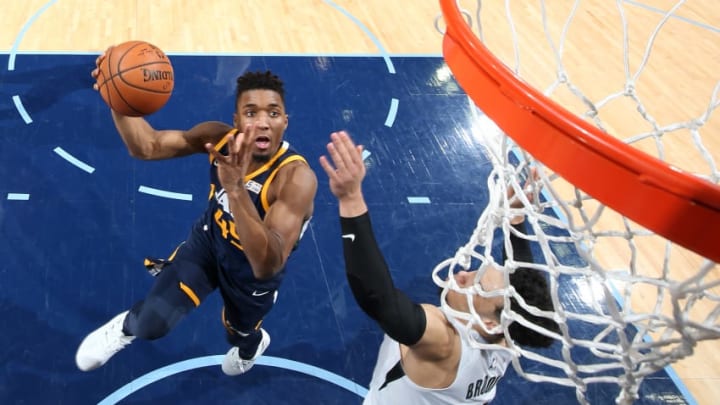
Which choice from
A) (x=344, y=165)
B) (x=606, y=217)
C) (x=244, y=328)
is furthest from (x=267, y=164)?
(x=606, y=217)

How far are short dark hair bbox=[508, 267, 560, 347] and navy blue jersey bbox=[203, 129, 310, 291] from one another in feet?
3.78

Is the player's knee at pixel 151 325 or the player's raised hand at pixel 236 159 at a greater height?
the player's raised hand at pixel 236 159

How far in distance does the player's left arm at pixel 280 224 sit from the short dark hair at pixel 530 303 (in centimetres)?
98

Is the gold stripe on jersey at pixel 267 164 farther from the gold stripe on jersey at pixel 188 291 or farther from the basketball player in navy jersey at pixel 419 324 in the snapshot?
the basketball player in navy jersey at pixel 419 324

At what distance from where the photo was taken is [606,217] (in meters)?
4.73

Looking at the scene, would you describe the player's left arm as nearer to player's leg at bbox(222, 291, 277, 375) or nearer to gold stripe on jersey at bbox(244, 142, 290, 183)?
gold stripe on jersey at bbox(244, 142, 290, 183)

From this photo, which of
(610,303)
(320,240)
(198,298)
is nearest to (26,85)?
(320,240)

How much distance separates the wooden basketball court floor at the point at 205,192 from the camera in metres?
3.77

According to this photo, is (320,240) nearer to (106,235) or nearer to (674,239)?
(106,235)

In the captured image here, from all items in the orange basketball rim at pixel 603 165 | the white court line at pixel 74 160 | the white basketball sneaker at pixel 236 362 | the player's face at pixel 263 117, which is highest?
the orange basketball rim at pixel 603 165

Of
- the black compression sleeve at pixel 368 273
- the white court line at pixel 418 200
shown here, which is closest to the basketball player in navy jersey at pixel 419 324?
the black compression sleeve at pixel 368 273

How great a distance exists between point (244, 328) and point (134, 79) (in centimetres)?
135

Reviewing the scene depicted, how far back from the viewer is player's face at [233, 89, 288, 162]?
3.17 meters

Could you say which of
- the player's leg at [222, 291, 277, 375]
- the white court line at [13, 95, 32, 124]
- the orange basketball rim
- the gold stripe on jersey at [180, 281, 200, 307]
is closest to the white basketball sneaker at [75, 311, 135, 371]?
the gold stripe on jersey at [180, 281, 200, 307]
